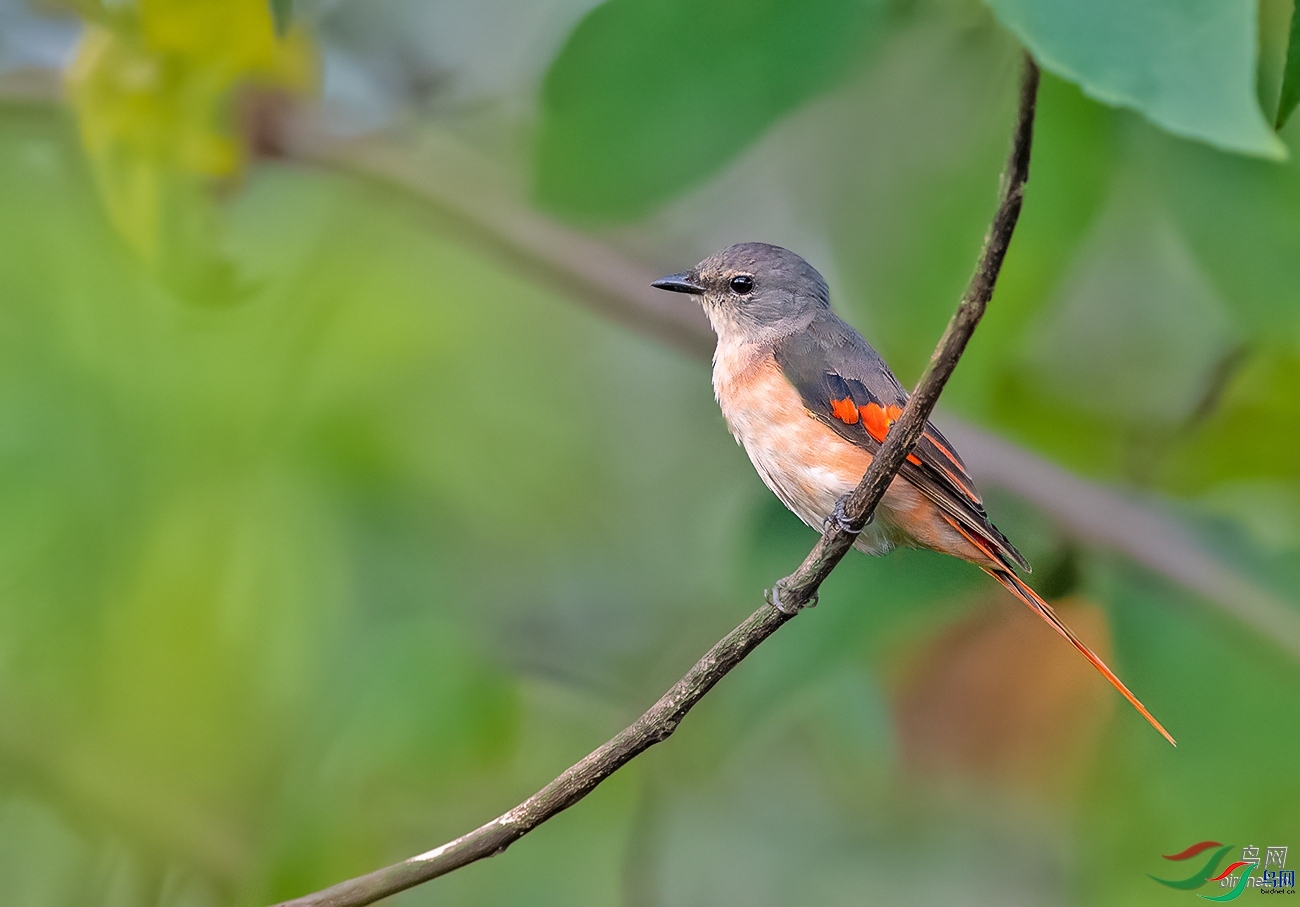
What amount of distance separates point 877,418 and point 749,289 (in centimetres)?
27

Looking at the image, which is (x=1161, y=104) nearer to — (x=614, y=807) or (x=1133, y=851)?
(x=1133, y=851)

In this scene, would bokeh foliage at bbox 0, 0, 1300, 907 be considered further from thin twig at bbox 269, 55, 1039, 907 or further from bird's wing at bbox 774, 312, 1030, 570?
thin twig at bbox 269, 55, 1039, 907

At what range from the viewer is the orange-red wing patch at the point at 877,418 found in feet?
3.75

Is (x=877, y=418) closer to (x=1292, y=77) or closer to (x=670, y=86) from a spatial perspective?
(x=670, y=86)

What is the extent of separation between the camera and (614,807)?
1.64 m

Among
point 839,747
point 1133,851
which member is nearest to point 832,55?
point 839,747

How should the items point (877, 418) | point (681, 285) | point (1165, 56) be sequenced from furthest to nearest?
point (681, 285) → point (877, 418) → point (1165, 56)

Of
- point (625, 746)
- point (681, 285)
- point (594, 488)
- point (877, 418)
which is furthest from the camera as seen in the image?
point (594, 488)

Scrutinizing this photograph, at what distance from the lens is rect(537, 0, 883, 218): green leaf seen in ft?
2.97

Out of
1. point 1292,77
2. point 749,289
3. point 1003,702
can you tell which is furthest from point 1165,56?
point 1003,702

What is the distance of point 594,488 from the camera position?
195 centimetres

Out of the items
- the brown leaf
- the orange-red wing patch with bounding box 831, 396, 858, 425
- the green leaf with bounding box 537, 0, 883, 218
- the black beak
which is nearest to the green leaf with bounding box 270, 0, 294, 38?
the green leaf with bounding box 537, 0, 883, 218

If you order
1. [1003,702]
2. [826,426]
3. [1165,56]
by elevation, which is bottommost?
[1003,702]

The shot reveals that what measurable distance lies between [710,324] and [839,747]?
0.58 m
